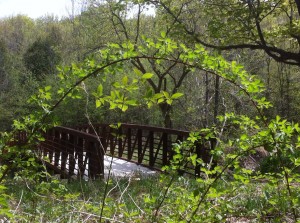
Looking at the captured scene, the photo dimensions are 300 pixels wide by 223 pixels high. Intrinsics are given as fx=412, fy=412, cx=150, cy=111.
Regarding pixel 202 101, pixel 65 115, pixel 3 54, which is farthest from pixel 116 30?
pixel 3 54

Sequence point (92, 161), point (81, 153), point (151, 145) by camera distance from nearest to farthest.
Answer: point (92, 161) < point (81, 153) < point (151, 145)

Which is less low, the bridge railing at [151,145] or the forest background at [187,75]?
the forest background at [187,75]

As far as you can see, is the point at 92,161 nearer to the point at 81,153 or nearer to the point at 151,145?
the point at 81,153

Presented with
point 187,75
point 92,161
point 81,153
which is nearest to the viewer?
point 92,161

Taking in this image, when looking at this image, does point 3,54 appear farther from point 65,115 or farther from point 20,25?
point 20,25

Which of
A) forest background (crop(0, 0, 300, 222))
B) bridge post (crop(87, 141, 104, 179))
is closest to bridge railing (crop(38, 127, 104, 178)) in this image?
bridge post (crop(87, 141, 104, 179))

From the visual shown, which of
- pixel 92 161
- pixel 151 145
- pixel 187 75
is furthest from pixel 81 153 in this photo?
pixel 187 75

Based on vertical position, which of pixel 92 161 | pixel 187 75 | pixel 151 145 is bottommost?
pixel 92 161

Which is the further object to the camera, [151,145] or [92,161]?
[151,145]

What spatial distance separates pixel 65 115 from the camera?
24.6 metres

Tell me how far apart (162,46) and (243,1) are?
34.9 ft

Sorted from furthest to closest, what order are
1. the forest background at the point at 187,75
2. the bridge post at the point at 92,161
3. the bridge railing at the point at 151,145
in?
the bridge post at the point at 92,161 → the bridge railing at the point at 151,145 → the forest background at the point at 187,75

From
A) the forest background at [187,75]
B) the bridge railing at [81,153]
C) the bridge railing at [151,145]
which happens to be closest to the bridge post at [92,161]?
the bridge railing at [81,153]

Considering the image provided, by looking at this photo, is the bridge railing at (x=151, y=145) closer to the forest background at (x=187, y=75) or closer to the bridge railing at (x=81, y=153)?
the bridge railing at (x=81, y=153)
